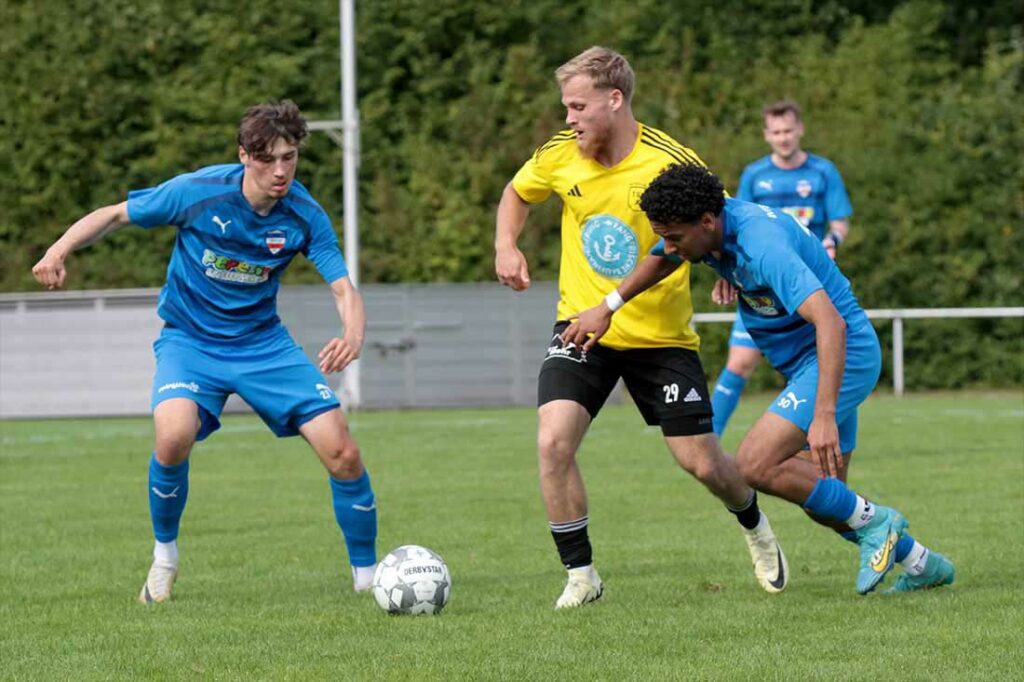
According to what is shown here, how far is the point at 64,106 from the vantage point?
2794 cm

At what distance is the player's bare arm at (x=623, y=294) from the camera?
6918 millimetres

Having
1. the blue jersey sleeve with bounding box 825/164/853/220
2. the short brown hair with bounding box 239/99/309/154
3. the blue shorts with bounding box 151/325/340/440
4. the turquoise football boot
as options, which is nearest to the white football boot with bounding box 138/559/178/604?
the blue shorts with bounding box 151/325/340/440

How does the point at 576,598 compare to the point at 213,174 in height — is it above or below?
below

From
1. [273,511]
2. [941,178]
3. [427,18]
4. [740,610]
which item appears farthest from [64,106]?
[740,610]

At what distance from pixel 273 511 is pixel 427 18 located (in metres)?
19.3

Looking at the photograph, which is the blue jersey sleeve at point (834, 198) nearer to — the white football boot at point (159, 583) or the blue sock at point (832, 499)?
the blue sock at point (832, 499)

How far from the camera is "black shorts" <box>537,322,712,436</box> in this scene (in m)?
7.26

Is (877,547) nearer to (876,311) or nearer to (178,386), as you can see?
(178,386)

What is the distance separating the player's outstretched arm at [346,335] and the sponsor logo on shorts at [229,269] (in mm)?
374

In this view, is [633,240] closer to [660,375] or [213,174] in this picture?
[660,375]

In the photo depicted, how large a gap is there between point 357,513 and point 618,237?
164 centimetres

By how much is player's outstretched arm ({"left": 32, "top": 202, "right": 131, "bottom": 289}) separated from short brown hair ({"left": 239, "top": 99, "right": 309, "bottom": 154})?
601mm

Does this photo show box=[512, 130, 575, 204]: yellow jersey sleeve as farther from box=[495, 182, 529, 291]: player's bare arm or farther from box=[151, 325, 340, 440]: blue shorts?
box=[151, 325, 340, 440]: blue shorts

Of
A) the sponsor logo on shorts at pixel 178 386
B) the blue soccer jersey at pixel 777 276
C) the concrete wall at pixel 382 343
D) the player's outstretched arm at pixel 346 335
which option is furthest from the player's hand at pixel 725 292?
the concrete wall at pixel 382 343
